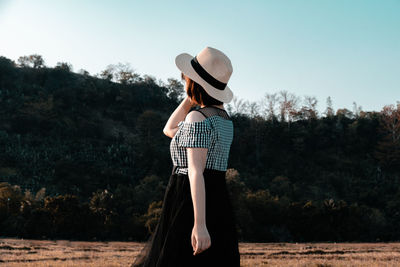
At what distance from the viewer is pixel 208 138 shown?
2502mm

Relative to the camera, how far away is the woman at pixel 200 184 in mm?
2441

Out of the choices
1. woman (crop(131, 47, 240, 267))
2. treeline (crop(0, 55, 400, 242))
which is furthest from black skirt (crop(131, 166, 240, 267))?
treeline (crop(0, 55, 400, 242))

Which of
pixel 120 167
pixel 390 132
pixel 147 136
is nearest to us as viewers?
pixel 120 167

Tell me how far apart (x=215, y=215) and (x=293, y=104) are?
6615cm

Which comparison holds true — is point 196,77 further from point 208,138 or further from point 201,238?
point 201,238

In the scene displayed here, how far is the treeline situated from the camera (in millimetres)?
27406

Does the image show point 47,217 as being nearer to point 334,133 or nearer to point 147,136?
point 147,136

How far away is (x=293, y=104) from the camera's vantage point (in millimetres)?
66750

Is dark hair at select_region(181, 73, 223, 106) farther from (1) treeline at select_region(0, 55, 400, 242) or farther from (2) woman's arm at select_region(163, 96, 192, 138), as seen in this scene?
(1) treeline at select_region(0, 55, 400, 242)

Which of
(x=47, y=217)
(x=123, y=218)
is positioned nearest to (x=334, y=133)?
(x=123, y=218)

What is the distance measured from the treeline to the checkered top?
890 inches

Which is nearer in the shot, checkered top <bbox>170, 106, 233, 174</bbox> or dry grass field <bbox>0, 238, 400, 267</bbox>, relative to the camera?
checkered top <bbox>170, 106, 233, 174</bbox>

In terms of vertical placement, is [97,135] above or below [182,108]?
above

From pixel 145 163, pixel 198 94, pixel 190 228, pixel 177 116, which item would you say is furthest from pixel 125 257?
pixel 145 163
